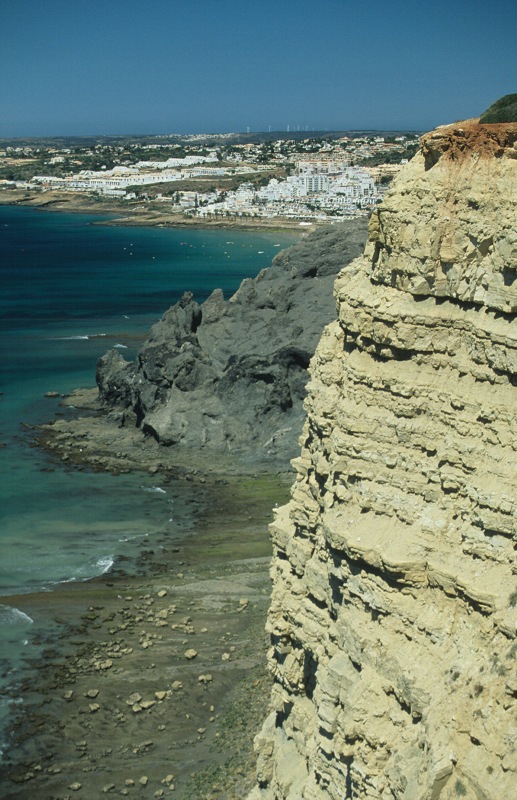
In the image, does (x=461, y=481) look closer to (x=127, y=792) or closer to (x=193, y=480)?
(x=127, y=792)

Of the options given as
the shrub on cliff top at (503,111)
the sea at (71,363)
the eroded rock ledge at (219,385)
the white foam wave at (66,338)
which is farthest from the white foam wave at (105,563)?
the white foam wave at (66,338)

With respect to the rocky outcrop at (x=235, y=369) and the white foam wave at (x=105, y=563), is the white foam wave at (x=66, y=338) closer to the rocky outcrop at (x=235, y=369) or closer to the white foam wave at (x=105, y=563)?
the rocky outcrop at (x=235, y=369)

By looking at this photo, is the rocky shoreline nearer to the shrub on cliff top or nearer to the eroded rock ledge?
the eroded rock ledge

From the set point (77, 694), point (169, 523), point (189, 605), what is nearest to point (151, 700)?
point (77, 694)

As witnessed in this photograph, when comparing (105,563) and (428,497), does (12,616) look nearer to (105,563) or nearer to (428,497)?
(105,563)

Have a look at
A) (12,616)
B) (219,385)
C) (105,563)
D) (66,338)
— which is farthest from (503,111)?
(66,338)

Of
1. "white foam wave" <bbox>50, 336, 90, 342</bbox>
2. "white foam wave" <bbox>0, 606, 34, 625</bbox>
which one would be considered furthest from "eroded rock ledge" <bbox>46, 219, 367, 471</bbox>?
"white foam wave" <bbox>50, 336, 90, 342</bbox>
